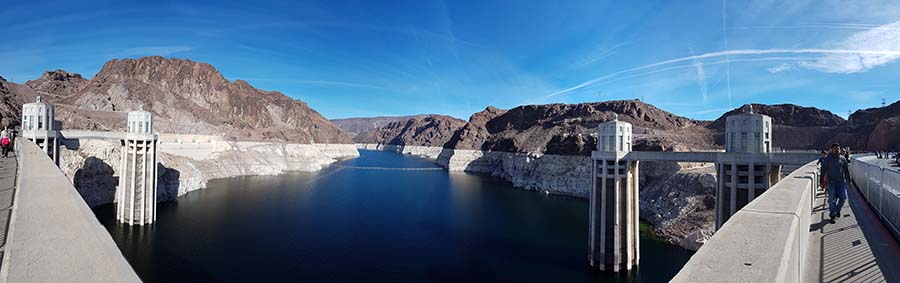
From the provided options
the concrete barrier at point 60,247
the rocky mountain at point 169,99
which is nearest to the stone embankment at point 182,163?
the rocky mountain at point 169,99

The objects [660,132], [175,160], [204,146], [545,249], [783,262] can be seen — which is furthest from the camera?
[204,146]

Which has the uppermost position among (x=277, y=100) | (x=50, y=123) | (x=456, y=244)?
(x=277, y=100)

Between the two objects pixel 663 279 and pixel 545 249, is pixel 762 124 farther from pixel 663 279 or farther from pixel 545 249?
pixel 545 249

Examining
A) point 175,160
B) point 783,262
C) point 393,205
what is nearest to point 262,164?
point 175,160

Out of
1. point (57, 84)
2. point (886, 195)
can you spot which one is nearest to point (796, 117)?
point (886, 195)

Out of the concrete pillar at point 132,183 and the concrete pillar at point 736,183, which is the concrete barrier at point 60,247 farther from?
the concrete pillar at point 132,183

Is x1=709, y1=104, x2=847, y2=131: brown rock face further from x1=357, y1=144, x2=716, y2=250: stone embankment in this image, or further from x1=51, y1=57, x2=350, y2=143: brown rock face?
x1=51, y1=57, x2=350, y2=143: brown rock face
